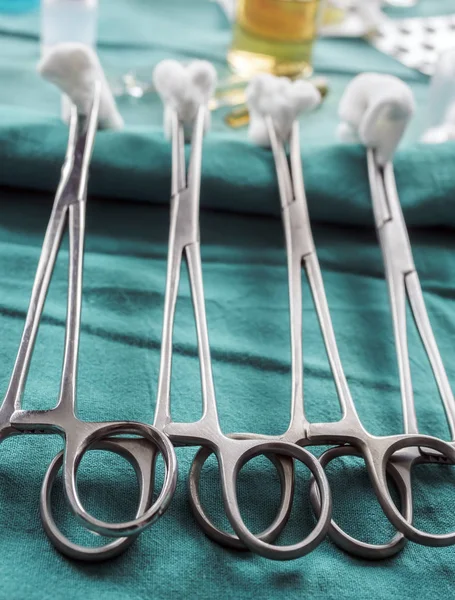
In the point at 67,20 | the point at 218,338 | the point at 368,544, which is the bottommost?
the point at 368,544

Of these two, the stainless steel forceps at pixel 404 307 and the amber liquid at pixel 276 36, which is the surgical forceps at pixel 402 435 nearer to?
the stainless steel forceps at pixel 404 307

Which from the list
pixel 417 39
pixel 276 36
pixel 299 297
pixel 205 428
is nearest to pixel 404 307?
pixel 299 297

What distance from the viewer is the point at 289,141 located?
0.54m

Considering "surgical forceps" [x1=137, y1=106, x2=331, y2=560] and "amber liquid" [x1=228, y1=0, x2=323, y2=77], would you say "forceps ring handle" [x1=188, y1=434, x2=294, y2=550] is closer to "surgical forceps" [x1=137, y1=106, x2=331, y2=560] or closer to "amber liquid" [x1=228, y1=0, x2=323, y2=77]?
"surgical forceps" [x1=137, y1=106, x2=331, y2=560]

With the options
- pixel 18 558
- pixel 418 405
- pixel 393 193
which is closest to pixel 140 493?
pixel 18 558

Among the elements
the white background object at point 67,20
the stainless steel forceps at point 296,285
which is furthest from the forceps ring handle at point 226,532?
the white background object at point 67,20

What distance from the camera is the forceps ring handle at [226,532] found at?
341 mm

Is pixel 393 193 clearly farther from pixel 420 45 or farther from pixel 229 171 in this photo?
pixel 420 45

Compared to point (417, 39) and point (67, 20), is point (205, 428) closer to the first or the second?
point (67, 20)

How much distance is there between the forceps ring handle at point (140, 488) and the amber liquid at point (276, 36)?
475 millimetres

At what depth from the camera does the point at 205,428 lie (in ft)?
1.18

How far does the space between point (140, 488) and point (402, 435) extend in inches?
5.7

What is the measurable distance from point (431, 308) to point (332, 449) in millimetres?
169

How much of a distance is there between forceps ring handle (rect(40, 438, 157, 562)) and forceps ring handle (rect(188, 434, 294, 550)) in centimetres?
3
